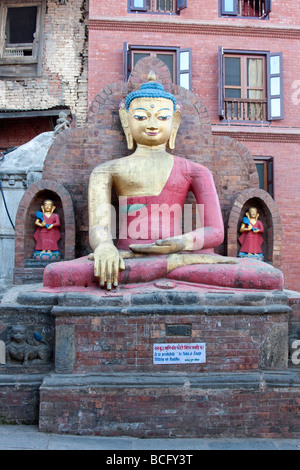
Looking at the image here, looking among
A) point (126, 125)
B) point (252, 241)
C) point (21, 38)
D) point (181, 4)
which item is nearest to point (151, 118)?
point (126, 125)

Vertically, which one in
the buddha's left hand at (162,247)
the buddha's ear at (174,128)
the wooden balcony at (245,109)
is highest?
the wooden balcony at (245,109)

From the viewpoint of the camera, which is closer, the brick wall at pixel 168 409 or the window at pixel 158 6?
the brick wall at pixel 168 409

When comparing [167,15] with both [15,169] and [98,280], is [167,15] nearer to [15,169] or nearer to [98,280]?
[15,169]

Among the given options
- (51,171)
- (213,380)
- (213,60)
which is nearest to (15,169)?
(51,171)

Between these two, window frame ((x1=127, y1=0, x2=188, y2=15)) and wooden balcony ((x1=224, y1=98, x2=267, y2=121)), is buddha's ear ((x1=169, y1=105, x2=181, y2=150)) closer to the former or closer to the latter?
wooden balcony ((x1=224, y1=98, x2=267, y2=121))

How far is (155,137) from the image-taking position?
5570 mm

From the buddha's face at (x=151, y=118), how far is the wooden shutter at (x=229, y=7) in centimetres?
980

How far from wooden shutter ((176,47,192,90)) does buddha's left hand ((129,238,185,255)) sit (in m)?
9.66

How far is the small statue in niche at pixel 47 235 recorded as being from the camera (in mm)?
5898

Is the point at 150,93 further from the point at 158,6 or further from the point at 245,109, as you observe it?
the point at 158,6

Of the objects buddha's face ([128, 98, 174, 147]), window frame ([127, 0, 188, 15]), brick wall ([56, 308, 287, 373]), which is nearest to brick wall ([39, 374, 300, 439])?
brick wall ([56, 308, 287, 373])

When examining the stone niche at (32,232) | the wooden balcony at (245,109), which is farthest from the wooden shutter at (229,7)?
the stone niche at (32,232)

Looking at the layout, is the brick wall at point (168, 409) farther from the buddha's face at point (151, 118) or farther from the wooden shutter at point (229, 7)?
the wooden shutter at point (229, 7)

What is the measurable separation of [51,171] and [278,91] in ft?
31.4
